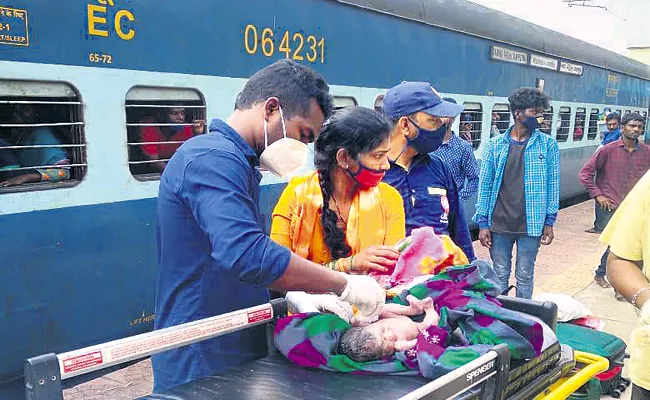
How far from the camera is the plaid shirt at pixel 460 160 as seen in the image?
4535 mm

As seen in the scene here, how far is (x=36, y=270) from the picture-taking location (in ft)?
10.5

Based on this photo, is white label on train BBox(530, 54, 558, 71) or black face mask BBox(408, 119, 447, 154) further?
white label on train BBox(530, 54, 558, 71)

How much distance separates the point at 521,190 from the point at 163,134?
8.03 feet

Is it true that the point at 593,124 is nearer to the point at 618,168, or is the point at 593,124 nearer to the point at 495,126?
the point at 495,126

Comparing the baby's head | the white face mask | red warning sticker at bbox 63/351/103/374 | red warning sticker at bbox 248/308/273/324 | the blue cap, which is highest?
the blue cap

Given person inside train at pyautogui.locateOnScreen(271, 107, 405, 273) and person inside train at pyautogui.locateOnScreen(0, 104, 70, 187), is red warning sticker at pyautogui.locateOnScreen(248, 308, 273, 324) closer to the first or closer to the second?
person inside train at pyautogui.locateOnScreen(271, 107, 405, 273)

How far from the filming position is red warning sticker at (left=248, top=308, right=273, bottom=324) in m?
1.89

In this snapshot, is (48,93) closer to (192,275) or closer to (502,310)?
(192,275)

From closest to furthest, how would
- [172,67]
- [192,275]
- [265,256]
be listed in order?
[265,256] < [192,275] < [172,67]

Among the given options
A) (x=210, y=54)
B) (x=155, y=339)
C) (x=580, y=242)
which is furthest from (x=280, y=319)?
(x=580, y=242)

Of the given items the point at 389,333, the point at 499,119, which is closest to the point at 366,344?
the point at 389,333

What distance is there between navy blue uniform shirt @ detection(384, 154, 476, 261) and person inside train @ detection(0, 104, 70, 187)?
1.80 meters

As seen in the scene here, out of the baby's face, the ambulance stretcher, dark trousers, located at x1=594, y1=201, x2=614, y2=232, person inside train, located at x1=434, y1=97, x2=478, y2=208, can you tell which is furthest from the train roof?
the ambulance stretcher

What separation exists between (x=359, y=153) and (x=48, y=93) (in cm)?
185
